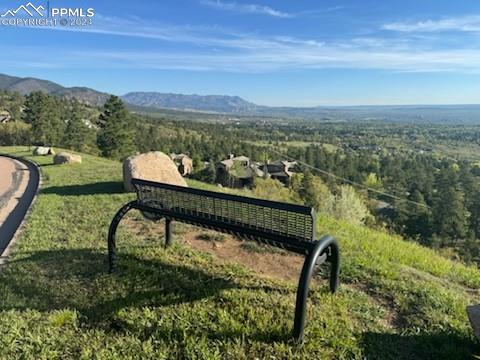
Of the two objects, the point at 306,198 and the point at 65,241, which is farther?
the point at 306,198

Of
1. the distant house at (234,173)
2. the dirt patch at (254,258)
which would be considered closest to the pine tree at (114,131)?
the distant house at (234,173)

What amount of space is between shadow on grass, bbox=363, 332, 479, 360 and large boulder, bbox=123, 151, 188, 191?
6.78 metres

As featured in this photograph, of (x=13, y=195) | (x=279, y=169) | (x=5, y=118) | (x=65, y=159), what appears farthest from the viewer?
(x=279, y=169)

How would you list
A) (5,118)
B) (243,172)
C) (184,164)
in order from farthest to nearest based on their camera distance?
(243,172)
(184,164)
(5,118)

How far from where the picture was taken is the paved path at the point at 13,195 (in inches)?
Result: 246

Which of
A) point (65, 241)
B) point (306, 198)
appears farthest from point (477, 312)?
point (306, 198)

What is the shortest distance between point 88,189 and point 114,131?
25.9 m

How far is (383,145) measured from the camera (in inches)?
4407

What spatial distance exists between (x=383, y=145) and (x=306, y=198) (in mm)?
88955

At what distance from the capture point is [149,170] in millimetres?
9031

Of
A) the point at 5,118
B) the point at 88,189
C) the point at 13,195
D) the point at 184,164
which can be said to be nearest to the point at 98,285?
the point at 88,189

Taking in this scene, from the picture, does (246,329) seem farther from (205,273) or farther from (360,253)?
(360,253)

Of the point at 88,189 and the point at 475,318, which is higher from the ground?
the point at 475,318

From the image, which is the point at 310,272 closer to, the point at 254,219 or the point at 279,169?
the point at 254,219
